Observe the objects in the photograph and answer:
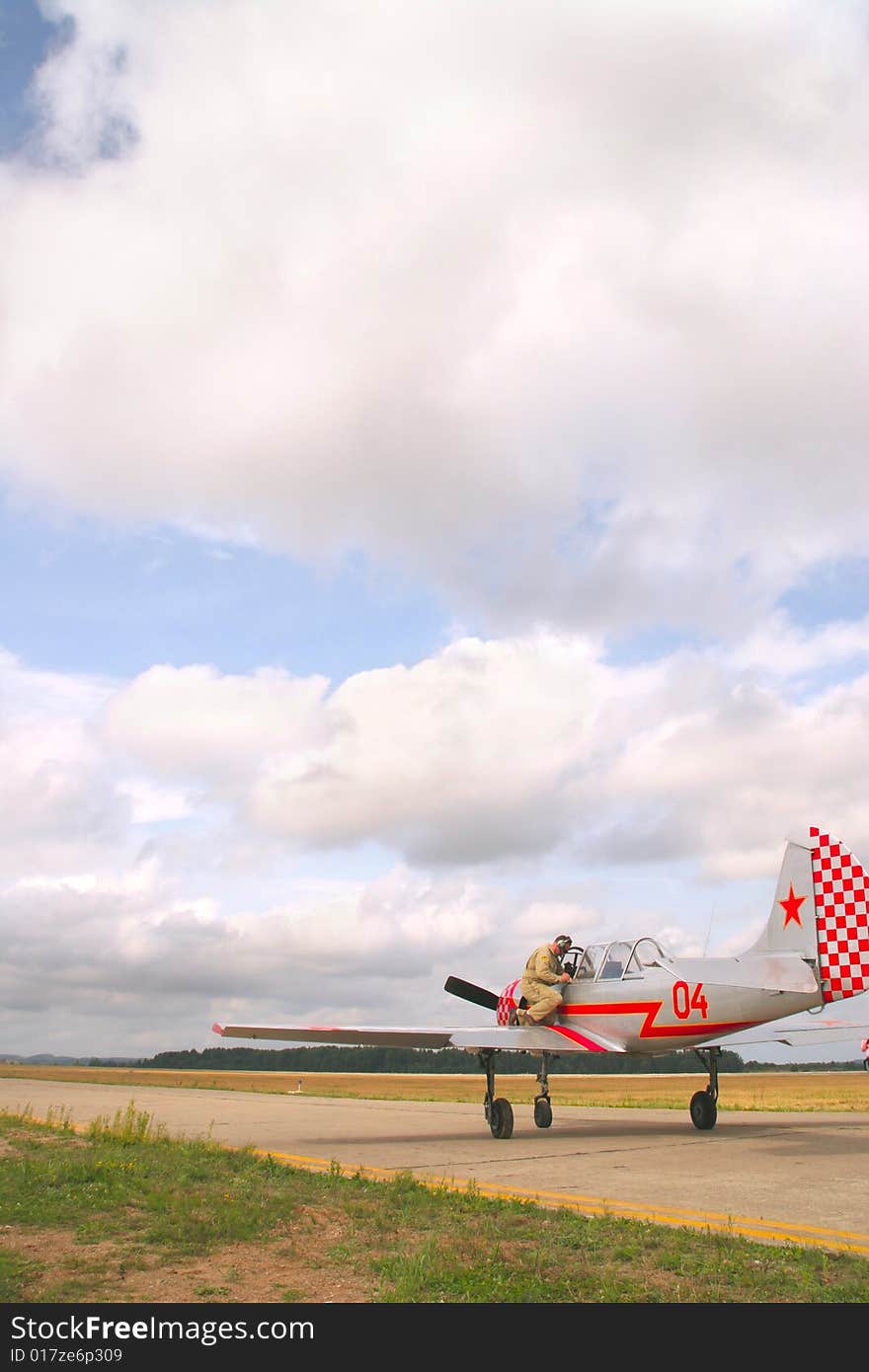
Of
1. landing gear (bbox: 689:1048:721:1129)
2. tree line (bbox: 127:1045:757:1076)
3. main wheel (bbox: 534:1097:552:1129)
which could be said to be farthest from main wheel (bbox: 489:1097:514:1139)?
tree line (bbox: 127:1045:757:1076)

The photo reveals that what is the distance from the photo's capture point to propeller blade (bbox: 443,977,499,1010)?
18.7m

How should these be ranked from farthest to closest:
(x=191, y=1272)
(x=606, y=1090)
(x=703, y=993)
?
1. (x=606, y=1090)
2. (x=703, y=993)
3. (x=191, y=1272)

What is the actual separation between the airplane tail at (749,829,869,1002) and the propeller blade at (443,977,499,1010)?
514cm

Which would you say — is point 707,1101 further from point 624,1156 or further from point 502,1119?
point 624,1156

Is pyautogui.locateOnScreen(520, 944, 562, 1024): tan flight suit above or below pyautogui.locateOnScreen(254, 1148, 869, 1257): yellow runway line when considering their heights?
above

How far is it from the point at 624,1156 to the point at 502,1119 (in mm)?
2862

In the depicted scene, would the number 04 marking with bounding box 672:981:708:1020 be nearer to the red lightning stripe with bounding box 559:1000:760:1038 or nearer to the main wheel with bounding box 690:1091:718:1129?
the red lightning stripe with bounding box 559:1000:760:1038

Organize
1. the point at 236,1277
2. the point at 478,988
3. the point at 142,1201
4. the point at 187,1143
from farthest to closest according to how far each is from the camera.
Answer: the point at 478,988 < the point at 187,1143 < the point at 142,1201 < the point at 236,1277

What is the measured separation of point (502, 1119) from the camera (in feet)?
50.2

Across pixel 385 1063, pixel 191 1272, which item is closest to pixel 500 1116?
pixel 191 1272

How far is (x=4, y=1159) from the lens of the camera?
11.9 m
